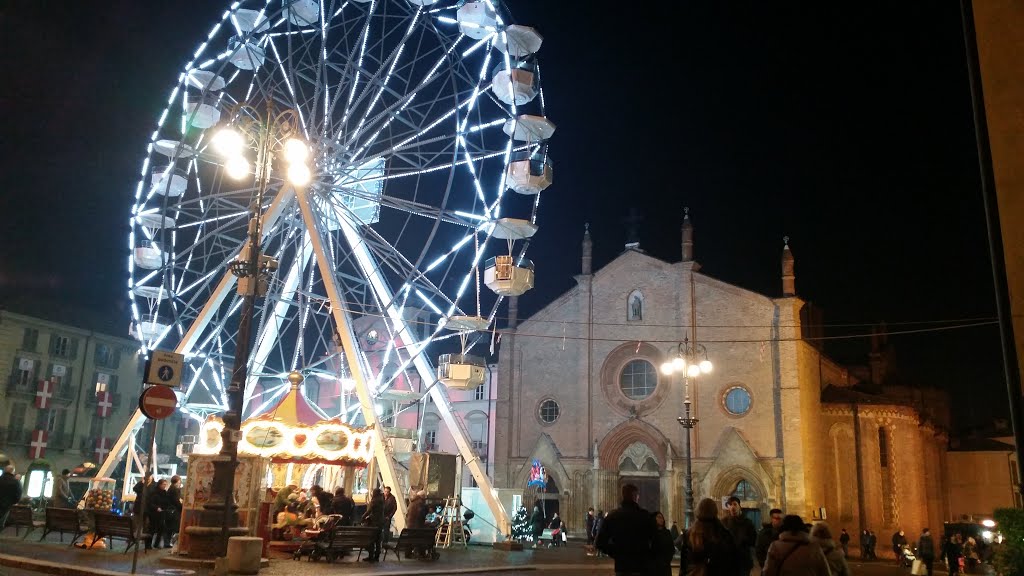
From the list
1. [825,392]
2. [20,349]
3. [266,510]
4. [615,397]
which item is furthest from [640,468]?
[20,349]

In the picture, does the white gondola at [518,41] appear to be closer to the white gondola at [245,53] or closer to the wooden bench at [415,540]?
the white gondola at [245,53]

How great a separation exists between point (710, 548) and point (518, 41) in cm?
2012

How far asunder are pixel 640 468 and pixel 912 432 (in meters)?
12.4

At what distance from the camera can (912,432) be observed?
127 ft

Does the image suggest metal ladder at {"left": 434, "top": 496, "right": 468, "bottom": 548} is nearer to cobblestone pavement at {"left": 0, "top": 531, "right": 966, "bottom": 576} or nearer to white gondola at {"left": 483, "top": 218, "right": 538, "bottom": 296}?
cobblestone pavement at {"left": 0, "top": 531, "right": 966, "bottom": 576}

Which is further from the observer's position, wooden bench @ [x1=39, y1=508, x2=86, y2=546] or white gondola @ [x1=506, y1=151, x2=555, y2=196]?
white gondola @ [x1=506, y1=151, x2=555, y2=196]

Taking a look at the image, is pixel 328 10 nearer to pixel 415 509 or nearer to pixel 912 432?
pixel 415 509

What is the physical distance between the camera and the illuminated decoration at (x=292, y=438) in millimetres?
22578

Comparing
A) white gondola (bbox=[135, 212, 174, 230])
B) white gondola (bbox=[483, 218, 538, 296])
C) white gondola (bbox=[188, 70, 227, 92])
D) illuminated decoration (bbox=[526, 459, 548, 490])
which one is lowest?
illuminated decoration (bbox=[526, 459, 548, 490])

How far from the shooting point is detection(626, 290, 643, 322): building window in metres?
41.1

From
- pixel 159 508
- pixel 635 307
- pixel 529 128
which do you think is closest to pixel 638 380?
pixel 635 307

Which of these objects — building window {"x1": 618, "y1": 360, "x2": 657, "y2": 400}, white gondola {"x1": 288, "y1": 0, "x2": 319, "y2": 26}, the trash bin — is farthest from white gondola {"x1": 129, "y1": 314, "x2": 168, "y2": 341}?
building window {"x1": 618, "y1": 360, "x2": 657, "y2": 400}

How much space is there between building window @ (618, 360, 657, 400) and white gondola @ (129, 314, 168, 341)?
2140 cm

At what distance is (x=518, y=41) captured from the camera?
2514 cm
